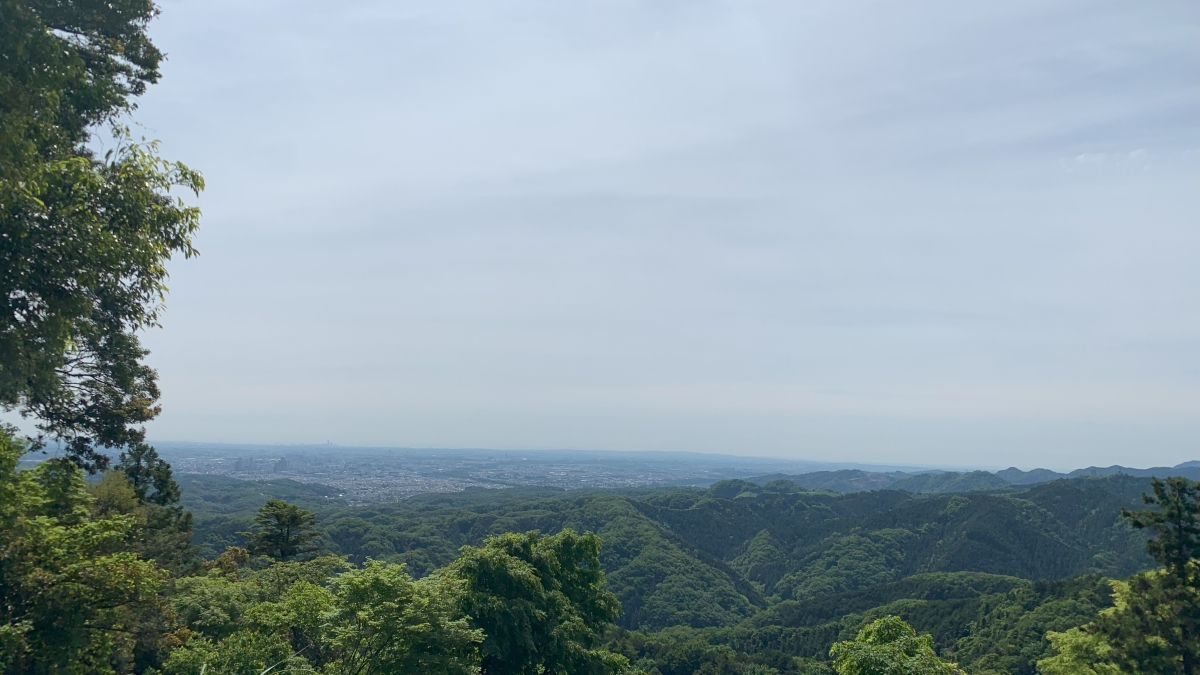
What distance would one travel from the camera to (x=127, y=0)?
11133 mm

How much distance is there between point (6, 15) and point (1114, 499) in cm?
21430

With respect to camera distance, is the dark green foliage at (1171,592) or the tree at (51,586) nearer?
the tree at (51,586)

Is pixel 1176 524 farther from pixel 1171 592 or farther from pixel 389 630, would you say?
pixel 389 630

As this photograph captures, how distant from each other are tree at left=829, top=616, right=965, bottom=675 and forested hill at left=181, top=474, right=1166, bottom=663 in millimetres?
86423

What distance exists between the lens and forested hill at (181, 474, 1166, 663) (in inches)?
4405

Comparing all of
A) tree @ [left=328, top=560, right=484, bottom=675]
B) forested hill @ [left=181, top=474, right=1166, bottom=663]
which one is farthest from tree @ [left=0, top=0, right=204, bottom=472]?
forested hill @ [left=181, top=474, right=1166, bottom=663]

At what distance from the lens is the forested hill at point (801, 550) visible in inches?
4405

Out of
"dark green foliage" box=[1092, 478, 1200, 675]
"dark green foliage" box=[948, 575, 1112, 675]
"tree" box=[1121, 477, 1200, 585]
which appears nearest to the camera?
"dark green foliage" box=[1092, 478, 1200, 675]

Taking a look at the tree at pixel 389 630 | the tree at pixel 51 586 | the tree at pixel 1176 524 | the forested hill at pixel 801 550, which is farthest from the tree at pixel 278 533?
the forested hill at pixel 801 550

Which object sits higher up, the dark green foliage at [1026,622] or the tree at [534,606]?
the tree at [534,606]

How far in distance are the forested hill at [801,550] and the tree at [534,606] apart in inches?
3389

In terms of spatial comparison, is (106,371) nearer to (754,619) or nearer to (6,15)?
(6,15)

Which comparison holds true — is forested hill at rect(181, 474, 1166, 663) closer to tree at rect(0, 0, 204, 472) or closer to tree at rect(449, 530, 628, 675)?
tree at rect(449, 530, 628, 675)

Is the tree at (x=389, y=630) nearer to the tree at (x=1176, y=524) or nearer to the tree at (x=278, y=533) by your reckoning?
the tree at (x=278, y=533)
